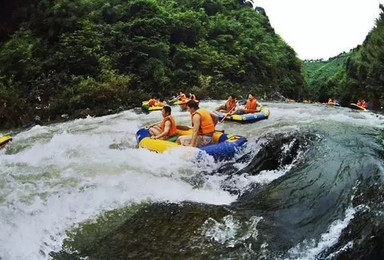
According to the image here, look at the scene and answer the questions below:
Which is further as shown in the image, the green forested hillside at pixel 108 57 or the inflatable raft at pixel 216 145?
the green forested hillside at pixel 108 57

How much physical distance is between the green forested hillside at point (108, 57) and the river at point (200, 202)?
7851mm

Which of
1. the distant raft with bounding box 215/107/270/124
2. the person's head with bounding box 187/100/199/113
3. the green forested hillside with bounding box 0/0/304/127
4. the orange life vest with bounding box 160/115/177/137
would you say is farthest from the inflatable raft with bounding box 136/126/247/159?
the green forested hillside with bounding box 0/0/304/127

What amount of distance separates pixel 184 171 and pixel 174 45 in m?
16.8

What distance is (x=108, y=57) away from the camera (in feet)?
62.6

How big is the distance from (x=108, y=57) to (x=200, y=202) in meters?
15.0

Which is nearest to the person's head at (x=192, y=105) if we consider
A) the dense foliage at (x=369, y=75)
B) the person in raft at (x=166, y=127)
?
the person in raft at (x=166, y=127)

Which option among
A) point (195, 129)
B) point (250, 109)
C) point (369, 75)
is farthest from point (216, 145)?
point (369, 75)

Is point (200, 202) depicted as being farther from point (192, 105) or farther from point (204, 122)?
point (192, 105)

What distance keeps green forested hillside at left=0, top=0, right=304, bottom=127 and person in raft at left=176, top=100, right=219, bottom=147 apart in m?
8.30

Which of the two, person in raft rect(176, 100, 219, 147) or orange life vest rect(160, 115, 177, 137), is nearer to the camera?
person in raft rect(176, 100, 219, 147)

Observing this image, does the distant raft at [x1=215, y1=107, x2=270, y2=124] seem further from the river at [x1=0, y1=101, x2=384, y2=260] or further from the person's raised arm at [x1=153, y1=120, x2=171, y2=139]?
the person's raised arm at [x1=153, y1=120, x2=171, y2=139]

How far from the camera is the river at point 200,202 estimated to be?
13.2 ft

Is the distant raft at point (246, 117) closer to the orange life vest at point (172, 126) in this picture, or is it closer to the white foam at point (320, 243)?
the orange life vest at point (172, 126)

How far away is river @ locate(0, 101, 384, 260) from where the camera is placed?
4031 mm
